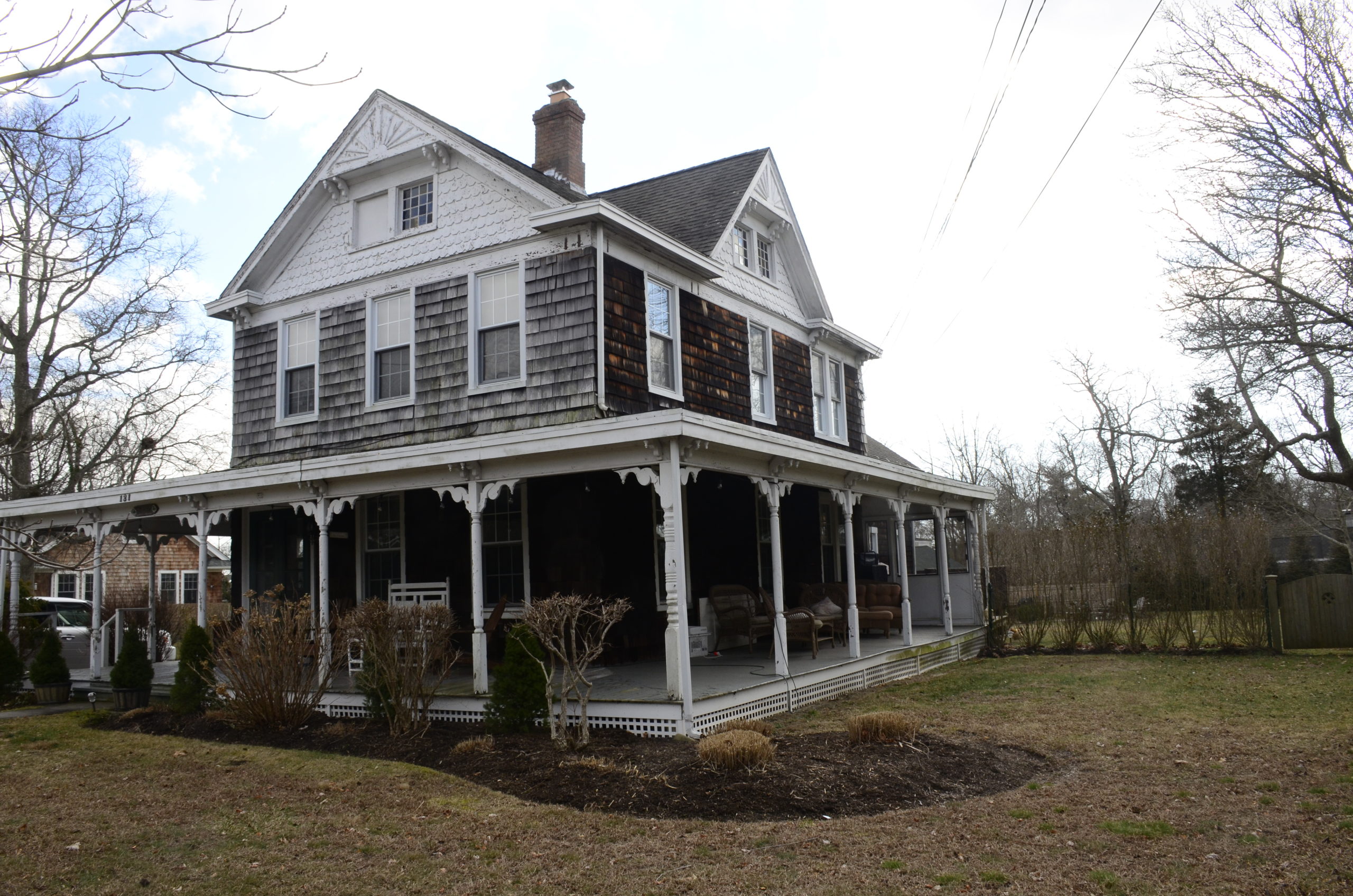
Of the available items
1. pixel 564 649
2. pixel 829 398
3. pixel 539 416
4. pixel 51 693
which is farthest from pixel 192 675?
pixel 829 398

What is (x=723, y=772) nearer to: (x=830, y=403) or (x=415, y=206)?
(x=415, y=206)

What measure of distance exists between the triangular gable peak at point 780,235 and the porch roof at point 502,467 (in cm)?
389

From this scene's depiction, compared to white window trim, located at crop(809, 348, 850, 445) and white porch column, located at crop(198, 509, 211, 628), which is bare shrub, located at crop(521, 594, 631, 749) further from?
white window trim, located at crop(809, 348, 850, 445)

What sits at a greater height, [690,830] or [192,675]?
[192,675]

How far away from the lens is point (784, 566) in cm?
1595

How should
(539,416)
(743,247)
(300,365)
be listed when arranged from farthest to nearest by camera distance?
1. (743,247)
2. (300,365)
3. (539,416)

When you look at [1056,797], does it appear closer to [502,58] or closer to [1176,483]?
[502,58]

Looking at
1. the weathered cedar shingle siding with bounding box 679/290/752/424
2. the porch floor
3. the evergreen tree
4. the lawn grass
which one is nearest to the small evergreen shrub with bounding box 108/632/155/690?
the porch floor

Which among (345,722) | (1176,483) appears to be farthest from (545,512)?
(1176,483)

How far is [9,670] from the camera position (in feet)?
42.7

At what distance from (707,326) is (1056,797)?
8401 mm

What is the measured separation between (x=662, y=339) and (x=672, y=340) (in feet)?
0.59

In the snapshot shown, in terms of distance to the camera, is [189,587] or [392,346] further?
[189,587]

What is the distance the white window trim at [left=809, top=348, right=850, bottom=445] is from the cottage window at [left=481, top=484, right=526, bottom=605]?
20.0 feet
